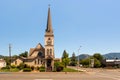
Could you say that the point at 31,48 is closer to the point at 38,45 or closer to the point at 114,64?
the point at 38,45

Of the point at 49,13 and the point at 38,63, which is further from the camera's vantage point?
the point at 38,63

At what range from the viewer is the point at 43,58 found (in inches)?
3799

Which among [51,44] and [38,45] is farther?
[38,45]

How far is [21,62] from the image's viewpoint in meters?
100

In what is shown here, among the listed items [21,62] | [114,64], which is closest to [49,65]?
[21,62]

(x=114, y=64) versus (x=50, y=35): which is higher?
(x=50, y=35)

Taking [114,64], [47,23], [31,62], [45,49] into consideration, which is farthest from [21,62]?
[114,64]

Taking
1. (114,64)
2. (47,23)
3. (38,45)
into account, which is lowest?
(114,64)

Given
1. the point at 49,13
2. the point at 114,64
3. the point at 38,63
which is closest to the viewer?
the point at 49,13

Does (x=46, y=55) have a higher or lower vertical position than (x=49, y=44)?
lower

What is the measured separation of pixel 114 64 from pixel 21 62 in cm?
5890

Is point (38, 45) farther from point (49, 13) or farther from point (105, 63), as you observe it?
point (105, 63)

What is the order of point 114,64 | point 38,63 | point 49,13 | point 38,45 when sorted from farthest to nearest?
point 114,64
point 38,45
point 38,63
point 49,13

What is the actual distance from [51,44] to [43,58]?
7127 millimetres
